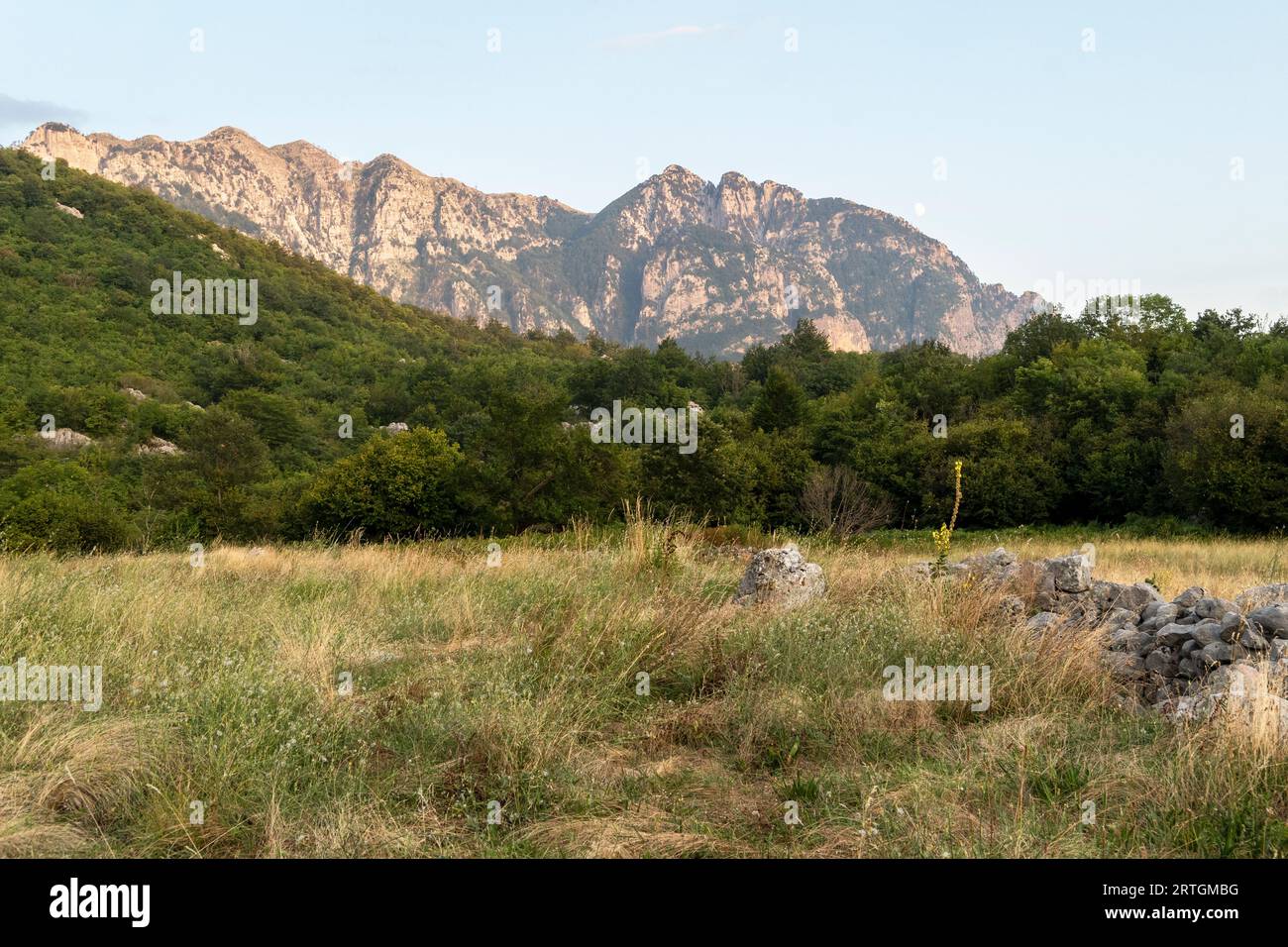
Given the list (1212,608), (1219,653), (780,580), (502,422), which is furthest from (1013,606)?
A: (502,422)

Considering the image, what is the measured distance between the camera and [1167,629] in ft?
18.9

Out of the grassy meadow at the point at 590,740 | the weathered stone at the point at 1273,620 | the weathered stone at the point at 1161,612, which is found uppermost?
the weathered stone at the point at 1273,620

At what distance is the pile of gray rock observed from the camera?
182 inches

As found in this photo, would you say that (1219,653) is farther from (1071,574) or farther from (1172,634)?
(1071,574)

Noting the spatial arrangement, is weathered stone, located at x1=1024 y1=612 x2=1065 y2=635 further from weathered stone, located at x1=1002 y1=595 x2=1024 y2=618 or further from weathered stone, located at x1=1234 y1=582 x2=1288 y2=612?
weathered stone, located at x1=1234 y1=582 x2=1288 y2=612

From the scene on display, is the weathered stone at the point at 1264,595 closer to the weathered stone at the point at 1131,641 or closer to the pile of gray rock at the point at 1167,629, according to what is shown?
the pile of gray rock at the point at 1167,629

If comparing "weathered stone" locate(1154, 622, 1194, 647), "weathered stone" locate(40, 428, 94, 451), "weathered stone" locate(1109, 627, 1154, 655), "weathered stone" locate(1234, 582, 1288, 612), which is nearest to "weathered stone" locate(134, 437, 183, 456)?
"weathered stone" locate(40, 428, 94, 451)

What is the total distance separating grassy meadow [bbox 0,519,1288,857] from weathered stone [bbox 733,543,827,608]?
0.43 meters

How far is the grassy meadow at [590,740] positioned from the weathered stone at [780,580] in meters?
0.43

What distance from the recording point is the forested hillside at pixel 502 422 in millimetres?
34781

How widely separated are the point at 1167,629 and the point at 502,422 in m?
32.1

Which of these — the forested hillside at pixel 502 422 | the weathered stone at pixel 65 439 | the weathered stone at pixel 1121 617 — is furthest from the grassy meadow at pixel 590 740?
the weathered stone at pixel 65 439

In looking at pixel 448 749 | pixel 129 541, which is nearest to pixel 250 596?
pixel 448 749
